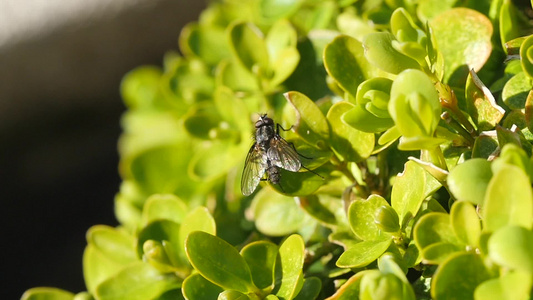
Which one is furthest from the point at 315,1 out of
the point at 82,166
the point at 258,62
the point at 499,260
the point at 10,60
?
the point at 82,166

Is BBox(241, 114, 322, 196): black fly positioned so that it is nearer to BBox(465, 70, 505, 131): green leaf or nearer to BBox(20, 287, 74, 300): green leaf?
BBox(465, 70, 505, 131): green leaf

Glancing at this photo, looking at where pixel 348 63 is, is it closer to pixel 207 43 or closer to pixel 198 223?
pixel 198 223

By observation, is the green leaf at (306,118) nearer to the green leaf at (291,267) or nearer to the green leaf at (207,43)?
the green leaf at (291,267)

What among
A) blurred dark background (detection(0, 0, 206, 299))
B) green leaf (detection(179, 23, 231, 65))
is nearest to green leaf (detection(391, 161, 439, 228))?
green leaf (detection(179, 23, 231, 65))

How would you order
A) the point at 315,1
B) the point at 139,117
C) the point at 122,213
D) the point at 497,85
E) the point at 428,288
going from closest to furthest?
the point at 428,288 → the point at 497,85 → the point at 315,1 → the point at 122,213 → the point at 139,117

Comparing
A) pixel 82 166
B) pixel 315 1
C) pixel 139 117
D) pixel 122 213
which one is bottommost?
pixel 82 166

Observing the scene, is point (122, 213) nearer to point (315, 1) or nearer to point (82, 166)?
point (315, 1)
